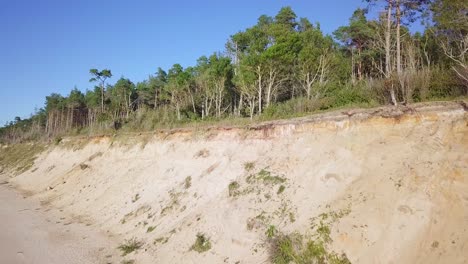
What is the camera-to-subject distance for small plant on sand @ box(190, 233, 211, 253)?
513 inches

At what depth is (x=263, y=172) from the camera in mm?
15258

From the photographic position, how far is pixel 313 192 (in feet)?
41.4

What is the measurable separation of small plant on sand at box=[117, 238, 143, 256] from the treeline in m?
10.3

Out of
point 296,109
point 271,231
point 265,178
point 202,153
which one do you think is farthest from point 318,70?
point 271,231

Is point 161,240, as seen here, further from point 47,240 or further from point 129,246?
point 47,240

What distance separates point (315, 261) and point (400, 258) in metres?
2.35

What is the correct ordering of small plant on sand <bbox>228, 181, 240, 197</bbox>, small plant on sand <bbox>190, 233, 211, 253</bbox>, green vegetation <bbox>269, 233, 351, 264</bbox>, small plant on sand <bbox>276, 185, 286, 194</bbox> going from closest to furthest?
green vegetation <bbox>269, 233, 351, 264</bbox>
small plant on sand <bbox>190, 233, 211, 253</bbox>
small plant on sand <bbox>276, 185, 286, 194</bbox>
small plant on sand <bbox>228, 181, 240, 197</bbox>

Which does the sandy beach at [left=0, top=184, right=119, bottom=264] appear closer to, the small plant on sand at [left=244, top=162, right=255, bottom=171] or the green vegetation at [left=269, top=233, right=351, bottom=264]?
the small plant on sand at [left=244, top=162, right=255, bottom=171]

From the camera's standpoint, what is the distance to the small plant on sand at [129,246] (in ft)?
48.5

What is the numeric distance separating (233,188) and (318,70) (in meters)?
19.3

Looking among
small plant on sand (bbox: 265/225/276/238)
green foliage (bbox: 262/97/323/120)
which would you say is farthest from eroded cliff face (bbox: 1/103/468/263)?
green foliage (bbox: 262/97/323/120)

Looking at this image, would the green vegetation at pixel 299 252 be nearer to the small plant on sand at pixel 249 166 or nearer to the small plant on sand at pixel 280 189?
the small plant on sand at pixel 280 189

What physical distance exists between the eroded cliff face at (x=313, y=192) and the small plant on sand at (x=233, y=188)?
0.20 ft

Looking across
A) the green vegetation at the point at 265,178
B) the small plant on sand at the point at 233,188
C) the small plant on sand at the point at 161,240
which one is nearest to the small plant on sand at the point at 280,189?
the green vegetation at the point at 265,178
